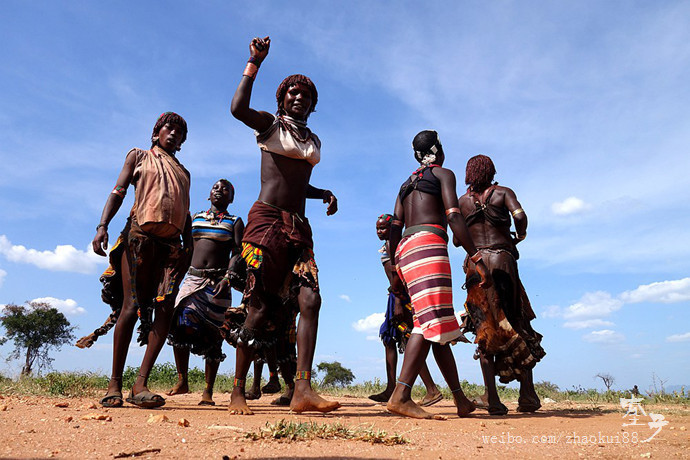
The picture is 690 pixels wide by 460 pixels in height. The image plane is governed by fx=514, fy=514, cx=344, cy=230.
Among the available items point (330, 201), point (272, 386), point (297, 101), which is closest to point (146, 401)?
point (272, 386)

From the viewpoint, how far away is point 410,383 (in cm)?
422

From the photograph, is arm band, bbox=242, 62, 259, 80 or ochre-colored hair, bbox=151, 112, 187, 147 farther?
ochre-colored hair, bbox=151, 112, 187, 147

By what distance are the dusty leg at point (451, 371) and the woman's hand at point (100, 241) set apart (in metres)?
2.99

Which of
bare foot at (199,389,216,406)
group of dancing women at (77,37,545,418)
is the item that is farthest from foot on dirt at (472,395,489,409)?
bare foot at (199,389,216,406)

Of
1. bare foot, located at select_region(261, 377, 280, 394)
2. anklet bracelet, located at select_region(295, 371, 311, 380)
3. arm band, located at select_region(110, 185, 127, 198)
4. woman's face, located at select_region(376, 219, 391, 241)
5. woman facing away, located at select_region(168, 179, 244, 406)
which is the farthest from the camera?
woman's face, located at select_region(376, 219, 391, 241)

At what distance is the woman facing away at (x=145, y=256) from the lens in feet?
14.9

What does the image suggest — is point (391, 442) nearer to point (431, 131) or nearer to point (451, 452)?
point (451, 452)

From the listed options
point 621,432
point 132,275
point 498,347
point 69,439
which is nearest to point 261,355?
point 132,275

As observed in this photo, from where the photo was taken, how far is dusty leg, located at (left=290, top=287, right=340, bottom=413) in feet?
12.8

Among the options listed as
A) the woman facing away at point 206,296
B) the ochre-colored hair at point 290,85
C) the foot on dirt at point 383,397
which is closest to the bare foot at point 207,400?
the woman facing away at point 206,296

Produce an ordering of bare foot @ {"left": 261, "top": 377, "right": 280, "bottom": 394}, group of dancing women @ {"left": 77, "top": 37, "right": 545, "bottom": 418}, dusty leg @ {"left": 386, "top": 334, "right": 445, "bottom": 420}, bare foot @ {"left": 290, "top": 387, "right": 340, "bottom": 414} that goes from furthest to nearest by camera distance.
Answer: bare foot @ {"left": 261, "top": 377, "right": 280, "bottom": 394} < group of dancing women @ {"left": 77, "top": 37, "right": 545, "bottom": 418} < dusty leg @ {"left": 386, "top": 334, "right": 445, "bottom": 420} < bare foot @ {"left": 290, "top": 387, "right": 340, "bottom": 414}

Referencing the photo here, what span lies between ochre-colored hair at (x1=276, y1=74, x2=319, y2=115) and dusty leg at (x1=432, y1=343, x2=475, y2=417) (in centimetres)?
248

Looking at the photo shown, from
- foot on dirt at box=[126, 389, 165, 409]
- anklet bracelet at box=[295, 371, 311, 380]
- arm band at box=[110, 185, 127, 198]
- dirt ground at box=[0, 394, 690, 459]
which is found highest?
arm band at box=[110, 185, 127, 198]

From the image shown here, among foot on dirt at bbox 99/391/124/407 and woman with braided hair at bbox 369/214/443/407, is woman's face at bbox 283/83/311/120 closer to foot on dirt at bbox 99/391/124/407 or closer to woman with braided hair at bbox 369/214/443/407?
woman with braided hair at bbox 369/214/443/407
